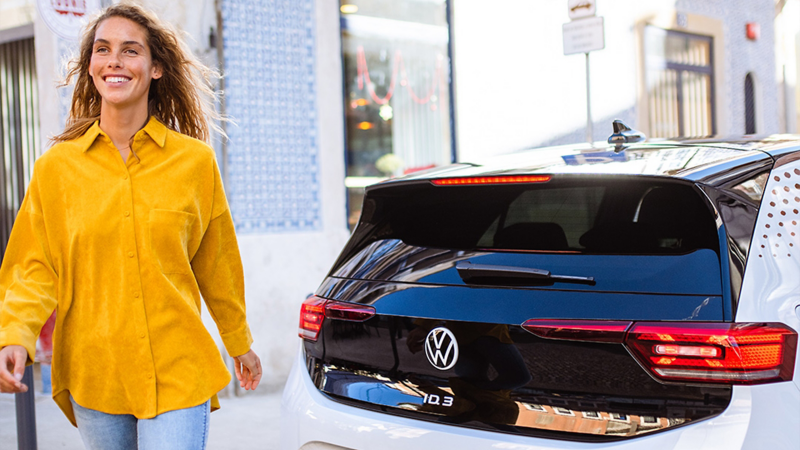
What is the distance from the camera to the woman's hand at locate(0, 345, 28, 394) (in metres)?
2.04

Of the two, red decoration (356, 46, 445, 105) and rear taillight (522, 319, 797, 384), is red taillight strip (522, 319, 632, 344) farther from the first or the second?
red decoration (356, 46, 445, 105)

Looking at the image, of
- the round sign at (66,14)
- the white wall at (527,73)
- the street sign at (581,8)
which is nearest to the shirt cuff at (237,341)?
the round sign at (66,14)

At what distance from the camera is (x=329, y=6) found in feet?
22.6

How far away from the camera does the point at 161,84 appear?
8.45 ft

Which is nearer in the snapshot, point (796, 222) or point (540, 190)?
point (796, 222)

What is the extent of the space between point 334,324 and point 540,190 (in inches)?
28.9

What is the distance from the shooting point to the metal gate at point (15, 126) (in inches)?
262

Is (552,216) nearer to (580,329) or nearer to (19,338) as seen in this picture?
(580,329)

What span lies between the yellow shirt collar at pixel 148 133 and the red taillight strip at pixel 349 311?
69 cm

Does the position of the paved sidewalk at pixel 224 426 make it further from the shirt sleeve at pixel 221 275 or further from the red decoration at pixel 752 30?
the red decoration at pixel 752 30

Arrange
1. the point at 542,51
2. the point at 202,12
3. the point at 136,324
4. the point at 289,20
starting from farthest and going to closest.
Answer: the point at 542,51 → the point at 289,20 → the point at 202,12 → the point at 136,324

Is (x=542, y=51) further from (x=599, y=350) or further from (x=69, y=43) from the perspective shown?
(x=599, y=350)

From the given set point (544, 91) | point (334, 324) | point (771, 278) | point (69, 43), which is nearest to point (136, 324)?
point (334, 324)

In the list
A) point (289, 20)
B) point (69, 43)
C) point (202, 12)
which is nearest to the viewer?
point (69, 43)
